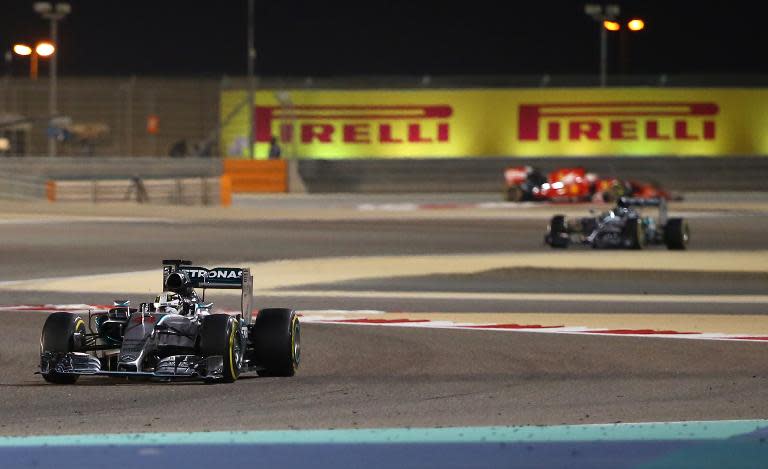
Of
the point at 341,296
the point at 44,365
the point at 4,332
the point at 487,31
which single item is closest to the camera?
the point at 44,365

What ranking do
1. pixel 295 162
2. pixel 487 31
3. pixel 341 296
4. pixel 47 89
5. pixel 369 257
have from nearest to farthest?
1. pixel 341 296
2. pixel 369 257
3. pixel 295 162
4. pixel 47 89
5. pixel 487 31

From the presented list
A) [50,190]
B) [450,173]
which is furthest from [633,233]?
[450,173]

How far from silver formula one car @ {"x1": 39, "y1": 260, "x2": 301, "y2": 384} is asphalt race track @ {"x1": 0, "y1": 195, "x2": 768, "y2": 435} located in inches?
4.9

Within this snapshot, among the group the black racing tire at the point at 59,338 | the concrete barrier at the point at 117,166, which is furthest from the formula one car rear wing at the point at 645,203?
the concrete barrier at the point at 117,166

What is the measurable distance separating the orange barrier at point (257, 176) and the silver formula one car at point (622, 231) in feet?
85.9

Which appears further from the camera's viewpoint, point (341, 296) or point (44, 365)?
point (341, 296)

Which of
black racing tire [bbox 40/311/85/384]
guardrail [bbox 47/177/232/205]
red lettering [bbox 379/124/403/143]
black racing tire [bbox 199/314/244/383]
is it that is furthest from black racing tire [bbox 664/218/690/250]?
red lettering [bbox 379/124/403/143]

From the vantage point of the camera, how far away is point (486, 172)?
53.6m

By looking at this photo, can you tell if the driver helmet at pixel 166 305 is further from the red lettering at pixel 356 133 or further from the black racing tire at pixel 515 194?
the red lettering at pixel 356 133

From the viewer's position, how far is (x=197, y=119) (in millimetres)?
59625

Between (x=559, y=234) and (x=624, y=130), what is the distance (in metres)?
31.2

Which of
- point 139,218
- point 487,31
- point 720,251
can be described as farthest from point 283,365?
point 487,31

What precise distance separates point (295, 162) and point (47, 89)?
1073 cm

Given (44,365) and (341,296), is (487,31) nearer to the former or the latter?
(341,296)
